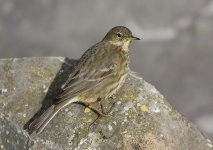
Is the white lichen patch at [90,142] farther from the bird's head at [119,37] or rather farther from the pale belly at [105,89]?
the bird's head at [119,37]

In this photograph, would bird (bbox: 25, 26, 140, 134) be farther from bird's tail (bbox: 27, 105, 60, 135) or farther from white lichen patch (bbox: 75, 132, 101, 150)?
white lichen patch (bbox: 75, 132, 101, 150)

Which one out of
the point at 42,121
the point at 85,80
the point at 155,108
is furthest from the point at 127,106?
the point at 42,121

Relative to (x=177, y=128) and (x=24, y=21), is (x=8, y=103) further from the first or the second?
(x=24, y=21)

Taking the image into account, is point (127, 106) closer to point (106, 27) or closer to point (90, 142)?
point (90, 142)

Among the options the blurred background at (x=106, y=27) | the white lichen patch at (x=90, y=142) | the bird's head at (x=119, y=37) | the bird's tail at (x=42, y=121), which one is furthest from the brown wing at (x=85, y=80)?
the blurred background at (x=106, y=27)

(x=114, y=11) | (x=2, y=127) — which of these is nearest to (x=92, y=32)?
(x=114, y=11)
